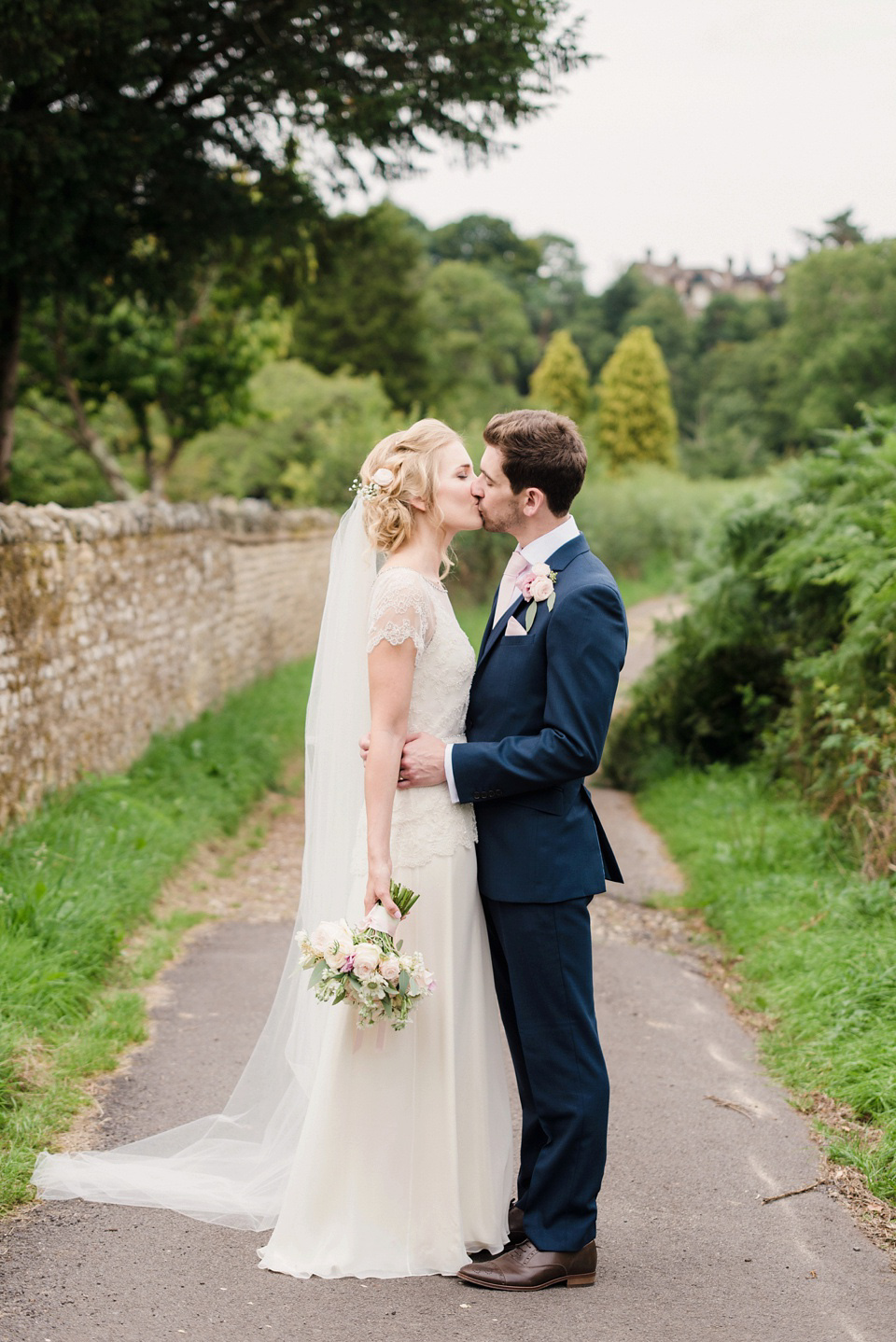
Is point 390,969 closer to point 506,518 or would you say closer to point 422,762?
point 422,762

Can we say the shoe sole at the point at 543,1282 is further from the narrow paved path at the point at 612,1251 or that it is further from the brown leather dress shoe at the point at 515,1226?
the brown leather dress shoe at the point at 515,1226

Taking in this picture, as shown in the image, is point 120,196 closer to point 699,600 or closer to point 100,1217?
point 699,600

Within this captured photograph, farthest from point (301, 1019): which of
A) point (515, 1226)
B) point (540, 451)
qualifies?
point (540, 451)

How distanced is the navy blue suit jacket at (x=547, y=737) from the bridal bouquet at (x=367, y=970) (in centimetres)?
35

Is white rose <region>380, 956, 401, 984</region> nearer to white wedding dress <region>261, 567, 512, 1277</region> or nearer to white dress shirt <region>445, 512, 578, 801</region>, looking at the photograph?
white wedding dress <region>261, 567, 512, 1277</region>

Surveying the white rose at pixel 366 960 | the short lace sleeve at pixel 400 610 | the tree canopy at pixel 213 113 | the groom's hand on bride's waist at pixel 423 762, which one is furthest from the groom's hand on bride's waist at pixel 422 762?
the tree canopy at pixel 213 113

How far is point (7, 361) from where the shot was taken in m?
11.4

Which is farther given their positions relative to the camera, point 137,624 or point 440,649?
point 137,624

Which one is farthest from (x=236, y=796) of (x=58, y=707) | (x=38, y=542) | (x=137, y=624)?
(x=38, y=542)

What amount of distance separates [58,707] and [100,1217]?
4.66 m

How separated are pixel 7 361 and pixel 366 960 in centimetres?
990

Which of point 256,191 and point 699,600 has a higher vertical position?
point 256,191

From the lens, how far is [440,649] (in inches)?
138

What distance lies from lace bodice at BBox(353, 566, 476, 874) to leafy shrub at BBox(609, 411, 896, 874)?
3675mm
